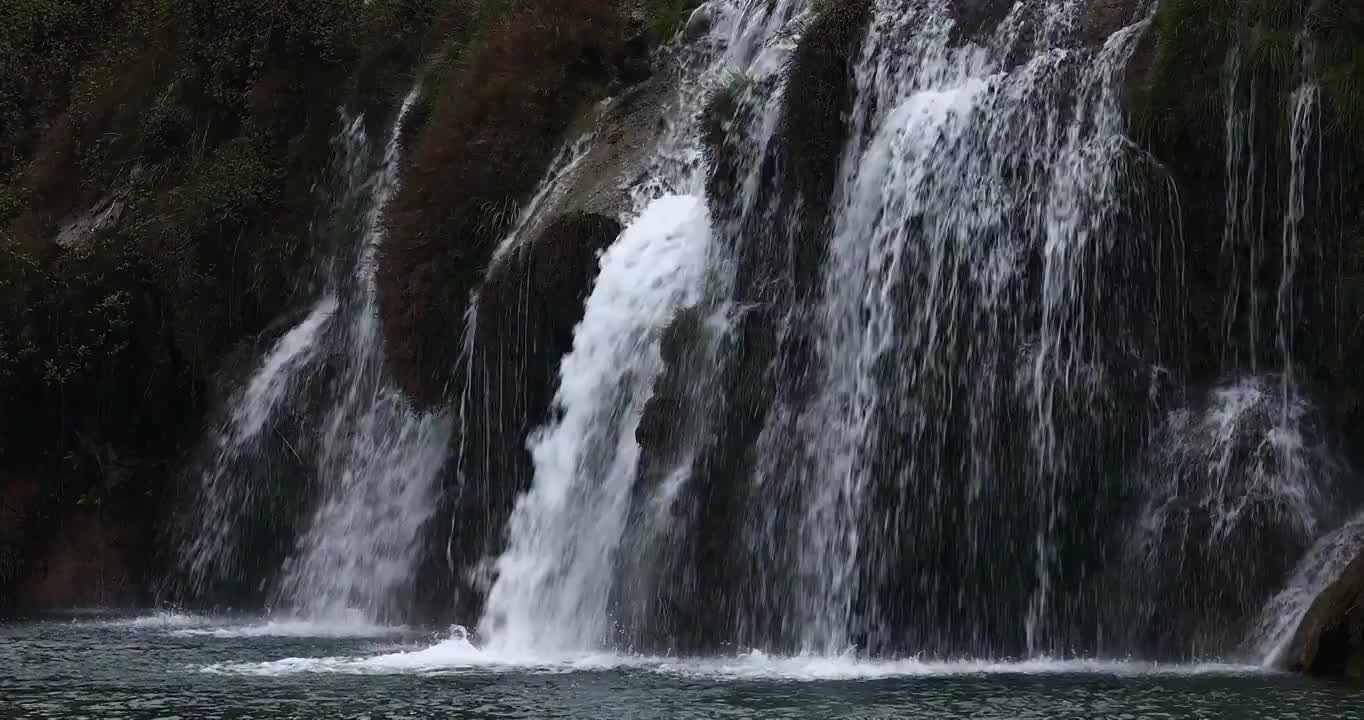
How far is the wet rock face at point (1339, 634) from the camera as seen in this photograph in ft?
54.1

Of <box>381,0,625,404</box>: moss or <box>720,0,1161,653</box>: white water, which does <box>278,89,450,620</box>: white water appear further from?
<box>720,0,1161,653</box>: white water

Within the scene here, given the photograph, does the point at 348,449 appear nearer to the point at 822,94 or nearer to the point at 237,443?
the point at 237,443

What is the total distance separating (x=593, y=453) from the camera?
22.2 metres

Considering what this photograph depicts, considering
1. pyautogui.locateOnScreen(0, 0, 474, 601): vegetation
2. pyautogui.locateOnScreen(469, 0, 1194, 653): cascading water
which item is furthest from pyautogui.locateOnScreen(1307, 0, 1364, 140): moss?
pyautogui.locateOnScreen(0, 0, 474, 601): vegetation

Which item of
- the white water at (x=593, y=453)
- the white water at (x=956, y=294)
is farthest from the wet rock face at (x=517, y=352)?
the white water at (x=956, y=294)

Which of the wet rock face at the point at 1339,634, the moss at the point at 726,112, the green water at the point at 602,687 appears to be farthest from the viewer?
the moss at the point at 726,112

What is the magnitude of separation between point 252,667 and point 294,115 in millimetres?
13514

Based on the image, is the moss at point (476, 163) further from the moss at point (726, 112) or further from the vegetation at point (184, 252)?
the vegetation at point (184, 252)

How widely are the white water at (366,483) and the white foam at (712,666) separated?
4.78 meters

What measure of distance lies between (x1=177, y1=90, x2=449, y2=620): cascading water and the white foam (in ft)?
16.4

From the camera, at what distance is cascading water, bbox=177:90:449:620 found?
2620cm

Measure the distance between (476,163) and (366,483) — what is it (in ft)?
14.8

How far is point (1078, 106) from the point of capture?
20.2 metres

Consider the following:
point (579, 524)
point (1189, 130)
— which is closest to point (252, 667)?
point (579, 524)
